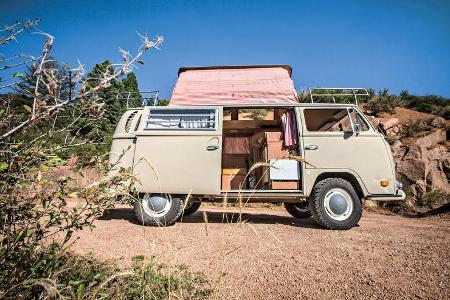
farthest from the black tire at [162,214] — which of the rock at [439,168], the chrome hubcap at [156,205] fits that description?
the rock at [439,168]

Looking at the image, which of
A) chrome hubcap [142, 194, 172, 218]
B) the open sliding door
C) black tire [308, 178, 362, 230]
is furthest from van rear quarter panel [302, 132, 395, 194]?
chrome hubcap [142, 194, 172, 218]

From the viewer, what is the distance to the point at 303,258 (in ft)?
10.5

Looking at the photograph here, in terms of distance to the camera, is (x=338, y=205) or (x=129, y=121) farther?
(x=129, y=121)

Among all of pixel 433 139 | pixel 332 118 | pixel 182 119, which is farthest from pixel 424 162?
pixel 182 119

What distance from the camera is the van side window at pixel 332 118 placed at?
17.7 ft

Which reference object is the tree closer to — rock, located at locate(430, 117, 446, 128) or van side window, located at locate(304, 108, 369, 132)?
van side window, located at locate(304, 108, 369, 132)

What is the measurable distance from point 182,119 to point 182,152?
2.18ft

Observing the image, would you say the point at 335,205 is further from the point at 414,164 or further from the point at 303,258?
the point at 414,164

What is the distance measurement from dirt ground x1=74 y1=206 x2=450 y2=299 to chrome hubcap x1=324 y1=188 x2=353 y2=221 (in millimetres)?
353

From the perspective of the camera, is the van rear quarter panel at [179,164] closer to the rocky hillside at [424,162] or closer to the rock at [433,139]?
the rocky hillside at [424,162]

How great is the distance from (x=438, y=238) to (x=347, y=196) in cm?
137

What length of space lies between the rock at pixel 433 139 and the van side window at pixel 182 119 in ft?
43.7

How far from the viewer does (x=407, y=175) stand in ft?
36.0

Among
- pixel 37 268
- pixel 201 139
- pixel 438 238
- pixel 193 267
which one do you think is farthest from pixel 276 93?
pixel 37 268
